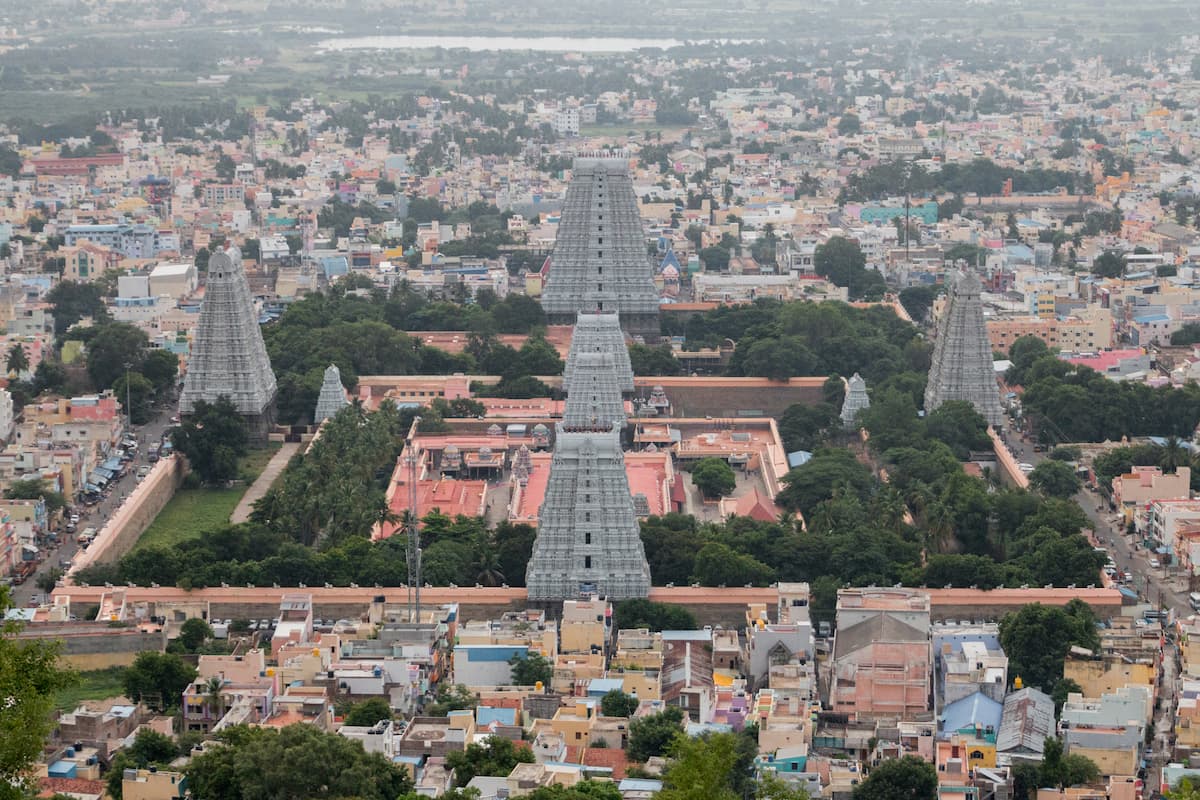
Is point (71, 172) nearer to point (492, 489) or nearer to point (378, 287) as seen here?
point (378, 287)

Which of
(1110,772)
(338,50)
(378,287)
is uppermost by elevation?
(1110,772)

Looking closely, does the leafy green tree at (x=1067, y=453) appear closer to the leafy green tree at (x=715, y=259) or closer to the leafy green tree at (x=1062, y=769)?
the leafy green tree at (x=1062, y=769)

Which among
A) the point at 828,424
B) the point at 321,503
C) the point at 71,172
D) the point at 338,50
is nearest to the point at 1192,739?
the point at 321,503

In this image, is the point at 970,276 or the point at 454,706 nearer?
the point at 454,706

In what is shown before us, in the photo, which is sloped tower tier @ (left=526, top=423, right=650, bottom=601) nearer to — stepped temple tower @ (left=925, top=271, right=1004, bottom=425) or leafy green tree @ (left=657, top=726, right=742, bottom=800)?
leafy green tree @ (left=657, top=726, right=742, bottom=800)

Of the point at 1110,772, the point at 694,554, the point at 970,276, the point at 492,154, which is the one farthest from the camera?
the point at 492,154

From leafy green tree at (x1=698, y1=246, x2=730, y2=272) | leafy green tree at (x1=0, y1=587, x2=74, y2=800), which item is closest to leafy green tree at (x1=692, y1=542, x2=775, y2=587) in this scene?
leafy green tree at (x1=0, y1=587, x2=74, y2=800)
